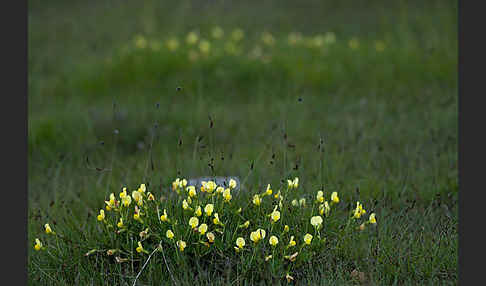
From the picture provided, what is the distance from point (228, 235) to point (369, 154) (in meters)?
2.03

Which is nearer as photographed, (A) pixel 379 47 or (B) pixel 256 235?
(B) pixel 256 235

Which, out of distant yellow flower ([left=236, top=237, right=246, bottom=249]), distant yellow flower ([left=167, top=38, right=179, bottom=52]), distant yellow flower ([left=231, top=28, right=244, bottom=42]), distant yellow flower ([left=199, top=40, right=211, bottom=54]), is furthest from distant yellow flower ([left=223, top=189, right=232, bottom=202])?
distant yellow flower ([left=231, top=28, right=244, bottom=42])

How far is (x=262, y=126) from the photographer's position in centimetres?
528

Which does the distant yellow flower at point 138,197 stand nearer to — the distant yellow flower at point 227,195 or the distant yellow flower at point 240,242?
the distant yellow flower at point 227,195

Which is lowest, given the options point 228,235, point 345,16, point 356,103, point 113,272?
point 113,272

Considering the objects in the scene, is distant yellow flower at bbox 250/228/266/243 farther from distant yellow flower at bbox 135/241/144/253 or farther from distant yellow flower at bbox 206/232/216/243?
distant yellow flower at bbox 135/241/144/253

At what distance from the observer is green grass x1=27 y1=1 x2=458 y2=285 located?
2902 mm

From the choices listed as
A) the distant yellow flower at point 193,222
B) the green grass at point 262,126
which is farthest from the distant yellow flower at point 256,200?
the distant yellow flower at point 193,222

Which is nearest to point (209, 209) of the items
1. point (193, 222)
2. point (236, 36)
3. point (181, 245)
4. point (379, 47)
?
point (193, 222)

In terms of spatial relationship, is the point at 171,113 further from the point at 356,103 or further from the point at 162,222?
the point at 162,222

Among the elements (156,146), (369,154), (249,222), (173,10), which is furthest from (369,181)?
(173,10)

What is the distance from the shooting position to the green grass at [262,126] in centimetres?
290

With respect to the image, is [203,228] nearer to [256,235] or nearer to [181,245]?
[181,245]

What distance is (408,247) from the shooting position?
293 cm
